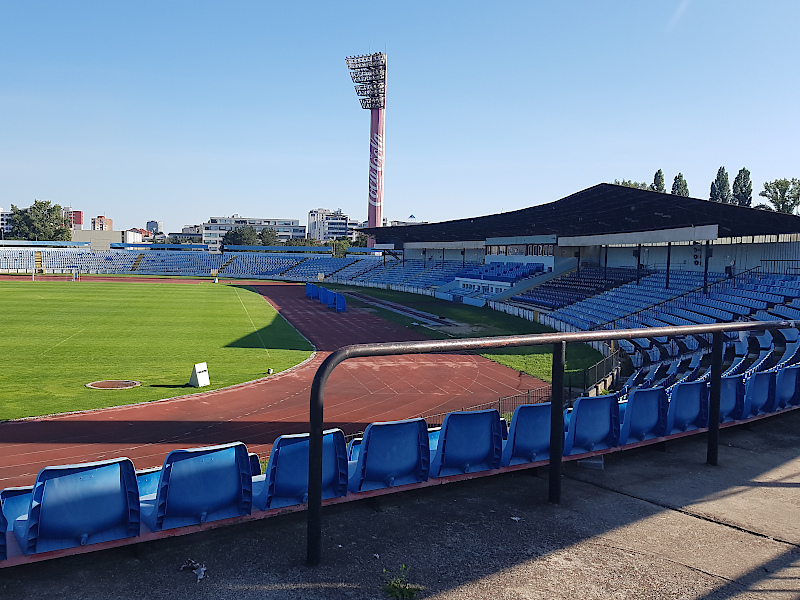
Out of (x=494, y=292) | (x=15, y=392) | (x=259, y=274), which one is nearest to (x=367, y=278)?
(x=259, y=274)

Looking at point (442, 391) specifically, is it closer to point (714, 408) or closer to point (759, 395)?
point (759, 395)

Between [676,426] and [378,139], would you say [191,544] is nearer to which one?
[676,426]

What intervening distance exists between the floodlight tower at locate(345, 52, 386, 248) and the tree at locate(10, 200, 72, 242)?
247 ft

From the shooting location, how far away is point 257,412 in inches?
571

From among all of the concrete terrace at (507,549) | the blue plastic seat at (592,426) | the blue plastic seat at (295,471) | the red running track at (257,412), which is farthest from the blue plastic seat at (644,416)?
the red running track at (257,412)

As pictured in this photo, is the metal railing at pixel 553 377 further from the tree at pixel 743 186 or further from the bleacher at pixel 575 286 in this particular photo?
the tree at pixel 743 186

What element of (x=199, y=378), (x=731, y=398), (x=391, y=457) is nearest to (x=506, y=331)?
(x=199, y=378)

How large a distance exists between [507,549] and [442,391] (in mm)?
12167

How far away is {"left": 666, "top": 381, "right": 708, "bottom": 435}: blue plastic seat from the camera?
8438 mm

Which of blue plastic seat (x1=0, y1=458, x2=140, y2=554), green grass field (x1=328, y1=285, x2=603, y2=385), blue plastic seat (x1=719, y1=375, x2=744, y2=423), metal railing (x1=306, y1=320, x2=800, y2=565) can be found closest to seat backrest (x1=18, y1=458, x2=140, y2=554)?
blue plastic seat (x1=0, y1=458, x2=140, y2=554)

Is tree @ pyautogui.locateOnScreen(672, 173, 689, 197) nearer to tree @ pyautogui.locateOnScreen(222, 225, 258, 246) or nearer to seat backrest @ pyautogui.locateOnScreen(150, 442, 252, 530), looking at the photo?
tree @ pyautogui.locateOnScreen(222, 225, 258, 246)

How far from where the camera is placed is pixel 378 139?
4028 inches

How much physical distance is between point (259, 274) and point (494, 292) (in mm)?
56086

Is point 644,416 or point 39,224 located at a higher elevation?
point 39,224
